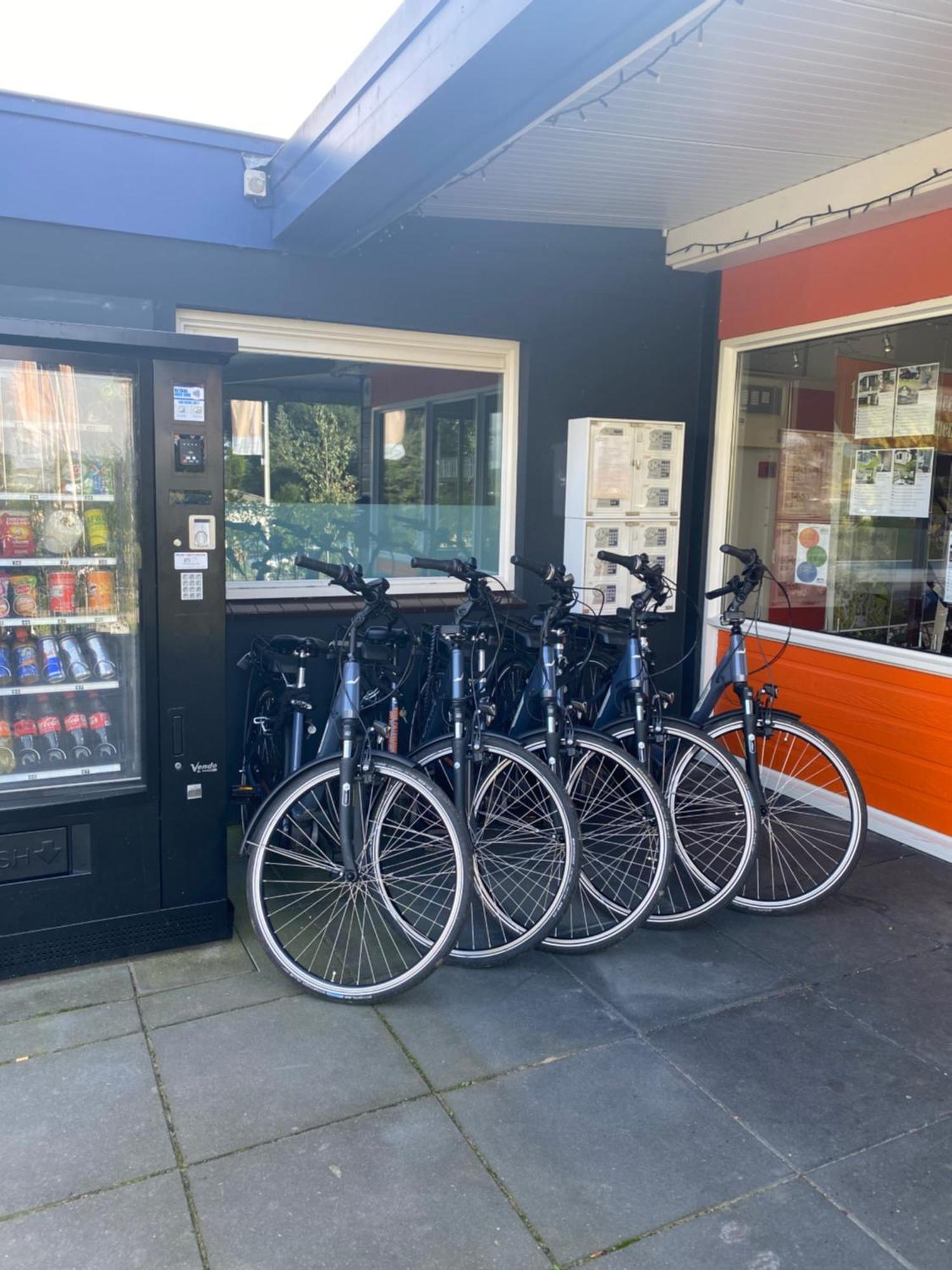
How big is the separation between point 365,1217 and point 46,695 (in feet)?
6.75

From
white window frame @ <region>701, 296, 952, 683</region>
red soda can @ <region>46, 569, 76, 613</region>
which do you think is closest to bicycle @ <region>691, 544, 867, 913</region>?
white window frame @ <region>701, 296, 952, 683</region>

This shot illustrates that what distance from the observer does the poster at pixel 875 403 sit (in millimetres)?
4453

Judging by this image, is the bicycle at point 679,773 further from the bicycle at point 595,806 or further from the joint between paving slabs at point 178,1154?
the joint between paving slabs at point 178,1154

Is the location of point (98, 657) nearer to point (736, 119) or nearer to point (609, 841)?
point (609, 841)

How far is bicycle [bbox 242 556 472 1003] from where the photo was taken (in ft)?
9.58

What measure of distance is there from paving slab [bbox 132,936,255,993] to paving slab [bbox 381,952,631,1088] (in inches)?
23.3

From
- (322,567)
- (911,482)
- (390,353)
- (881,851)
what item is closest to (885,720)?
(881,851)

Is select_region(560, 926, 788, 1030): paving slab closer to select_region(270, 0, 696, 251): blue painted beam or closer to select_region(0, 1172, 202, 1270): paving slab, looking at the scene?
select_region(0, 1172, 202, 1270): paving slab

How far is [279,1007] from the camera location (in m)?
2.93

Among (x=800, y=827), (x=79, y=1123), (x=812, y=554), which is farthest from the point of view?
(x=812, y=554)

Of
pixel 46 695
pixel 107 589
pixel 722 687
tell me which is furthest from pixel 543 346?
pixel 46 695

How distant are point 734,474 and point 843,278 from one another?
1.15m

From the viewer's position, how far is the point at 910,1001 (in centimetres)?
306

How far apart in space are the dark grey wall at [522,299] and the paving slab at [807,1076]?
2.52 metres
